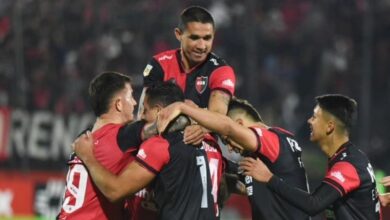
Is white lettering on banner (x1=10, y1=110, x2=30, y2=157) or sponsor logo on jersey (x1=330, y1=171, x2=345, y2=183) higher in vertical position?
sponsor logo on jersey (x1=330, y1=171, x2=345, y2=183)

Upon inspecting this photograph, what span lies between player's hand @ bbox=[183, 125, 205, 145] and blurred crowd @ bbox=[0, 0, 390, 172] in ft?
27.2

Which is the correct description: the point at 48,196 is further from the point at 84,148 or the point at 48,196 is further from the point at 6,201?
the point at 84,148

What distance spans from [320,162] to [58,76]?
4158mm

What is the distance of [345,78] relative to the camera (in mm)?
15266

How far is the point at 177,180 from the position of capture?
6285 mm

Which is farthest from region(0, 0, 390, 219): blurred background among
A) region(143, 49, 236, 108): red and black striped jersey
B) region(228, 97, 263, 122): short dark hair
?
region(228, 97, 263, 122): short dark hair

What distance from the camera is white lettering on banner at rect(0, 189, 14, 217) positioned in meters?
14.6

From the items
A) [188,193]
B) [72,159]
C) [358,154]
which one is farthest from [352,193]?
[72,159]

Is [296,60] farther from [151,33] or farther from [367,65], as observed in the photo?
[151,33]

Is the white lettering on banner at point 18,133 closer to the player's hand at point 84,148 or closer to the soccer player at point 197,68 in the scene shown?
the soccer player at point 197,68

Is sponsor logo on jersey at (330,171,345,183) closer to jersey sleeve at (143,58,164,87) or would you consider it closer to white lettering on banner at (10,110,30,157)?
jersey sleeve at (143,58,164,87)

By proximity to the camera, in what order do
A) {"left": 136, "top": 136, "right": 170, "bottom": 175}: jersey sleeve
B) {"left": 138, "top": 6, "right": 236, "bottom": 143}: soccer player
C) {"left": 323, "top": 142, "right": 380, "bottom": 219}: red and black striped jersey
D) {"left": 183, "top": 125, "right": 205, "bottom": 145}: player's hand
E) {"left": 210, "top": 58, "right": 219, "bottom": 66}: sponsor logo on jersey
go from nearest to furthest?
{"left": 136, "top": 136, "right": 170, "bottom": 175}: jersey sleeve < {"left": 183, "top": 125, "right": 205, "bottom": 145}: player's hand < {"left": 323, "top": 142, "right": 380, "bottom": 219}: red and black striped jersey < {"left": 138, "top": 6, "right": 236, "bottom": 143}: soccer player < {"left": 210, "top": 58, "right": 219, "bottom": 66}: sponsor logo on jersey

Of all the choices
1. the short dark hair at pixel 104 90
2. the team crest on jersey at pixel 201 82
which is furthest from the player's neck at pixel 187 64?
the short dark hair at pixel 104 90

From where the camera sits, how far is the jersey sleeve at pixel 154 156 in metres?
6.24
